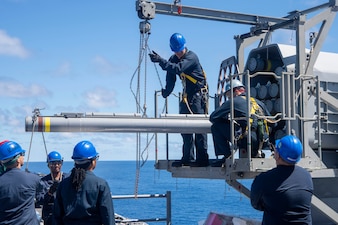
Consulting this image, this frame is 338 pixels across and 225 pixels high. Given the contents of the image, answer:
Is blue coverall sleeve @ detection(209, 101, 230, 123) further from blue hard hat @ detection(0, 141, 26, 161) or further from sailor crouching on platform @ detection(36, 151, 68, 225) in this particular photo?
blue hard hat @ detection(0, 141, 26, 161)

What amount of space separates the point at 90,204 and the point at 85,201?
2.1 inches

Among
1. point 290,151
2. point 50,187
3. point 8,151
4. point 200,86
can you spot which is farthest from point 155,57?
point 290,151

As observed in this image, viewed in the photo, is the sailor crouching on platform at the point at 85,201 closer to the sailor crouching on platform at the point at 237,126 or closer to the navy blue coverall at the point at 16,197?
the navy blue coverall at the point at 16,197

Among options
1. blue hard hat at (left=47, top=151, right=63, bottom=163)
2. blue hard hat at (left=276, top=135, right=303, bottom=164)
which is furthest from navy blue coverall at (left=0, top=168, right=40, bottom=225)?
blue hard hat at (left=276, top=135, right=303, bottom=164)

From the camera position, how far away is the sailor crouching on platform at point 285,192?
519cm

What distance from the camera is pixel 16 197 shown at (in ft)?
19.2

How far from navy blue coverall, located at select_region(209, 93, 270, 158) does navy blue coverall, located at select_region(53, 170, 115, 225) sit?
3.12m

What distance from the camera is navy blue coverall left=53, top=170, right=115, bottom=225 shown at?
5.14 meters

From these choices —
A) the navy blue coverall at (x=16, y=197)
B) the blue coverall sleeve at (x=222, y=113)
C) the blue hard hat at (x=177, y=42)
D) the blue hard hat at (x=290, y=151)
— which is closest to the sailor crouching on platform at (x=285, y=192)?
the blue hard hat at (x=290, y=151)

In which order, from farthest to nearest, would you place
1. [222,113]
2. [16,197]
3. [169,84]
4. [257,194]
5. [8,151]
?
[169,84]
[222,113]
[8,151]
[16,197]
[257,194]

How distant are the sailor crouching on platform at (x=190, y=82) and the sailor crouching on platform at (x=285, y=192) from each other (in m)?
3.58

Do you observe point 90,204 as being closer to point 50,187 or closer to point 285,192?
point 285,192

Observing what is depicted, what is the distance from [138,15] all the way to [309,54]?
114 inches


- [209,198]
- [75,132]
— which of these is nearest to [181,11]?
[75,132]
